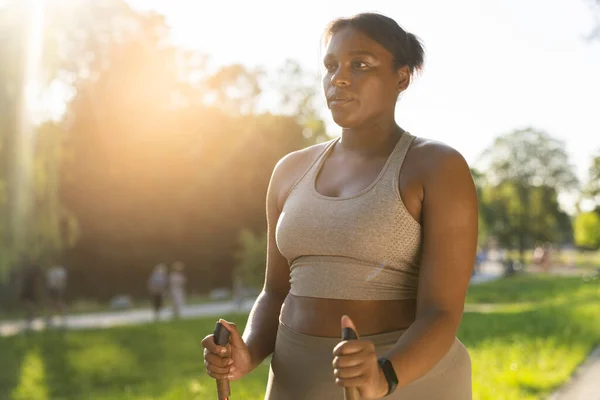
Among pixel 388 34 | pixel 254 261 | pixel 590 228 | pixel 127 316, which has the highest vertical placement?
pixel 388 34

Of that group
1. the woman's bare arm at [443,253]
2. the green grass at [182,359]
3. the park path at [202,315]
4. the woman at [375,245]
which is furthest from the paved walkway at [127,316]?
the woman's bare arm at [443,253]

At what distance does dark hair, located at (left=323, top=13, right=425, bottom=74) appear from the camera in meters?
2.14

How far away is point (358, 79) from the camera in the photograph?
2.12m

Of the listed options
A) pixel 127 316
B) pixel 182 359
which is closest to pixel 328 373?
pixel 182 359

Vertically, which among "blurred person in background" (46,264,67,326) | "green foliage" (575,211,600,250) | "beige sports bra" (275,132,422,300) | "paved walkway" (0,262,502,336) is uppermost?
"beige sports bra" (275,132,422,300)

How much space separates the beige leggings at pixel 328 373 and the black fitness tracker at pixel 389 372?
0.17 metres

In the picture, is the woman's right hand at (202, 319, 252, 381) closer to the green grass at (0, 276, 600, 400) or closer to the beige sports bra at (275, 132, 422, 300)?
the beige sports bra at (275, 132, 422, 300)

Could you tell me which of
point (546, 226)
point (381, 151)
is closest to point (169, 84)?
point (381, 151)

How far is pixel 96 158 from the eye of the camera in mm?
33344

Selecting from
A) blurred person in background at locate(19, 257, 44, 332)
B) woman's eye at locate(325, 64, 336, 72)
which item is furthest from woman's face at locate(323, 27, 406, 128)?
blurred person in background at locate(19, 257, 44, 332)

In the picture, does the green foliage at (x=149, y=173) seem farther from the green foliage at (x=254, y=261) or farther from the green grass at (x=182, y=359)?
the green grass at (x=182, y=359)

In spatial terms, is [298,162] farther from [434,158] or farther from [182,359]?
[182,359]

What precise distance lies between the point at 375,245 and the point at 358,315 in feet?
0.60

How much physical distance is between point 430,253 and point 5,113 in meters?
16.0
